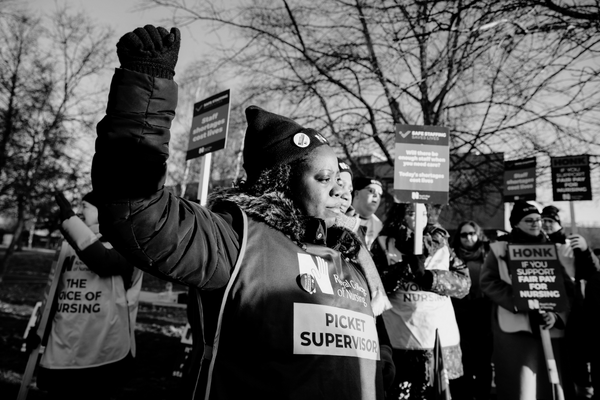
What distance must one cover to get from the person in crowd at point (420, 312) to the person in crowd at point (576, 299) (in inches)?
59.0

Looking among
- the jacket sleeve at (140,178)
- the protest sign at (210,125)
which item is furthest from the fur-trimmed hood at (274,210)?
the protest sign at (210,125)

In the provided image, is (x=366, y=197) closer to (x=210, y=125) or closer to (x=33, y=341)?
(x=210, y=125)

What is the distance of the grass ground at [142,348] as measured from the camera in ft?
14.5

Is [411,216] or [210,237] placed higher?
[411,216]

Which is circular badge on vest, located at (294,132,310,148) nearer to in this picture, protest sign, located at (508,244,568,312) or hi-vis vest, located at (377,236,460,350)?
hi-vis vest, located at (377,236,460,350)

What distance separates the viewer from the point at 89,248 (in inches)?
120

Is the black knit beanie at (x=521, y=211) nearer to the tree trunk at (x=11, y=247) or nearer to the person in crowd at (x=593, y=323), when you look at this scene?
the person in crowd at (x=593, y=323)

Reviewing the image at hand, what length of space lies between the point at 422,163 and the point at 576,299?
2335 mm

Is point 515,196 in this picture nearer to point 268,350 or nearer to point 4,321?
point 268,350

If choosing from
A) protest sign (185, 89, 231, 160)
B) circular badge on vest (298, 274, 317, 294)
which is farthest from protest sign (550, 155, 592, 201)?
circular badge on vest (298, 274, 317, 294)

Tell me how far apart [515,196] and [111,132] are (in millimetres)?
7505

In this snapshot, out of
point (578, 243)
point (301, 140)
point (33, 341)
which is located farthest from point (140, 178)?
point (578, 243)

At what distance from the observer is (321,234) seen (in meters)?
1.49

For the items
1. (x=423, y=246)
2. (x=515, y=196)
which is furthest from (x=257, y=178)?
(x=515, y=196)
